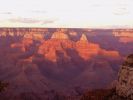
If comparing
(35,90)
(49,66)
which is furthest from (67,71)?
(35,90)

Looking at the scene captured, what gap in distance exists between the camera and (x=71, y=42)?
164 meters

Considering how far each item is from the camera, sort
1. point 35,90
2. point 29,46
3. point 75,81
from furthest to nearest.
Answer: point 29,46 < point 75,81 < point 35,90

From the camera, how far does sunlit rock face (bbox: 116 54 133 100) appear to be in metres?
37.1

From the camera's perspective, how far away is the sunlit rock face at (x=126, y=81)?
37125 mm

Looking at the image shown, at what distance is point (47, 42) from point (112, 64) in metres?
21.8

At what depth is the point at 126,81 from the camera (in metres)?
37.5

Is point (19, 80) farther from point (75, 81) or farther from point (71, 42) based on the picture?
point (71, 42)

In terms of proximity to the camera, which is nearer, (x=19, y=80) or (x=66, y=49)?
(x=19, y=80)

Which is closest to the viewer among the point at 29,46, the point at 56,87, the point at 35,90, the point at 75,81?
the point at 35,90

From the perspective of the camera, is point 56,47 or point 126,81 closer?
point 126,81

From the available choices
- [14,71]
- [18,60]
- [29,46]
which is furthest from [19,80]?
[29,46]

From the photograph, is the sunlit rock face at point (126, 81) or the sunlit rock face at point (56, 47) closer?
the sunlit rock face at point (126, 81)

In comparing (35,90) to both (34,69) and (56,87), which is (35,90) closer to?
(56,87)

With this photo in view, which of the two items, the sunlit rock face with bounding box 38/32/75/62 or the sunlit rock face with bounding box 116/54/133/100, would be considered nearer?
the sunlit rock face with bounding box 116/54/133/100
